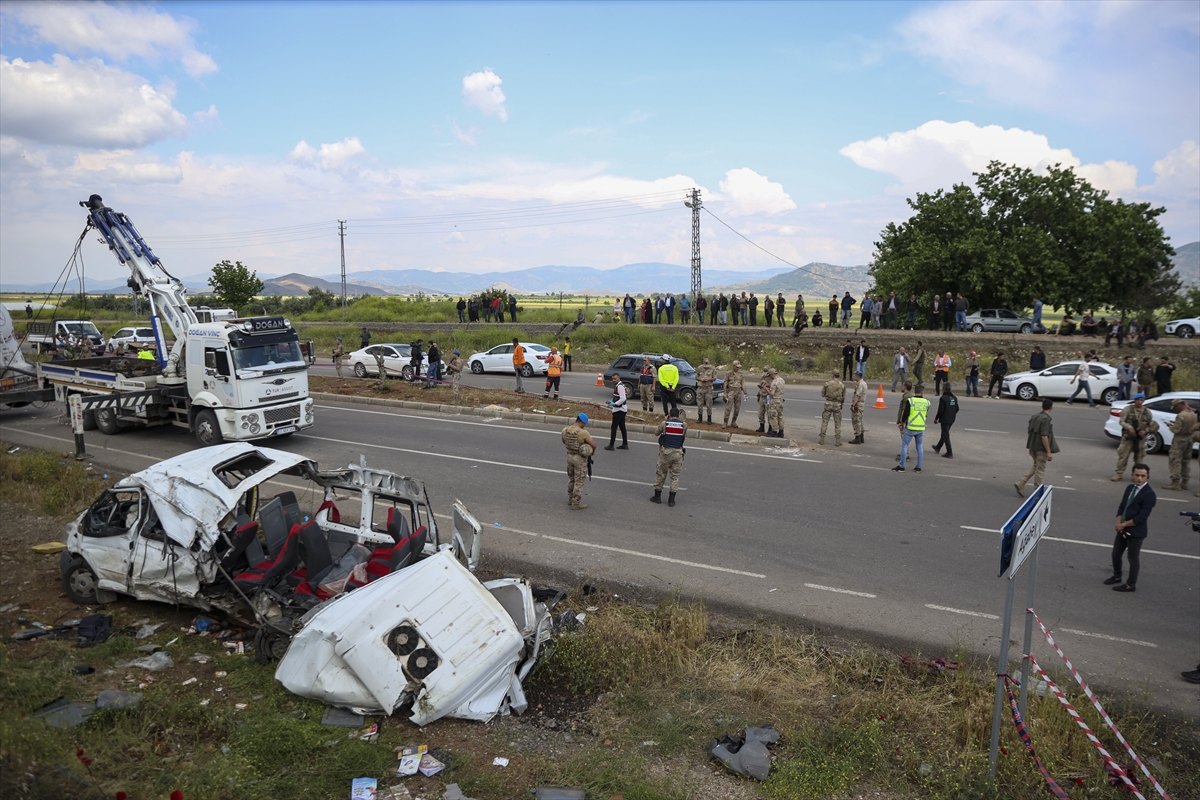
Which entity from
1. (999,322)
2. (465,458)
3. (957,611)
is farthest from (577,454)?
(999,322)

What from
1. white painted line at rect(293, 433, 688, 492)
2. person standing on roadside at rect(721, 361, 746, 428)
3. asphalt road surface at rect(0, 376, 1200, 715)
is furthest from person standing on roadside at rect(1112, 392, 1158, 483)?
white painted line at rect(293, 433, 688, 492)

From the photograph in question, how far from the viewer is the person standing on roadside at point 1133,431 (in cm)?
1338

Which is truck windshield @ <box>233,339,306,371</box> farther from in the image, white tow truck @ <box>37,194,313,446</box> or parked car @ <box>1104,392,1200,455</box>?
parked car @ <box>1104,392,1200,455</box>

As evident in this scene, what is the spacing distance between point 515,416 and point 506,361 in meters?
10.7

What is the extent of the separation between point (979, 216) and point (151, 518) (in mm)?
38825

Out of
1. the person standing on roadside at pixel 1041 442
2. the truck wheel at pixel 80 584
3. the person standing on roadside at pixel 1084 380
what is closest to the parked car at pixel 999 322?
the person standing on roadside at pixel 1084 380

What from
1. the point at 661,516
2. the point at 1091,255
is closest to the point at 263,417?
the point at 661,516

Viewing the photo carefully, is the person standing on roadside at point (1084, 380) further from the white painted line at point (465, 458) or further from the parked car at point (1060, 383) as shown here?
the white painted line at point (465, 458)

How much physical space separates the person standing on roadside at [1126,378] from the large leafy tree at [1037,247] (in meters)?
13.5

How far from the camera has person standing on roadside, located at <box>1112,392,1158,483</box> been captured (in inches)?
527

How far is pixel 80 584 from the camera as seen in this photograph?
801 cm

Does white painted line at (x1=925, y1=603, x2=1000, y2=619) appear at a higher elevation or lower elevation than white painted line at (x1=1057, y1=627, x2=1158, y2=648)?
higher

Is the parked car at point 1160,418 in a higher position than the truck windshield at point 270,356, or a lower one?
Result: lower

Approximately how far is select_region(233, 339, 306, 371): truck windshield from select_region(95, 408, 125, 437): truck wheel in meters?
4.67
